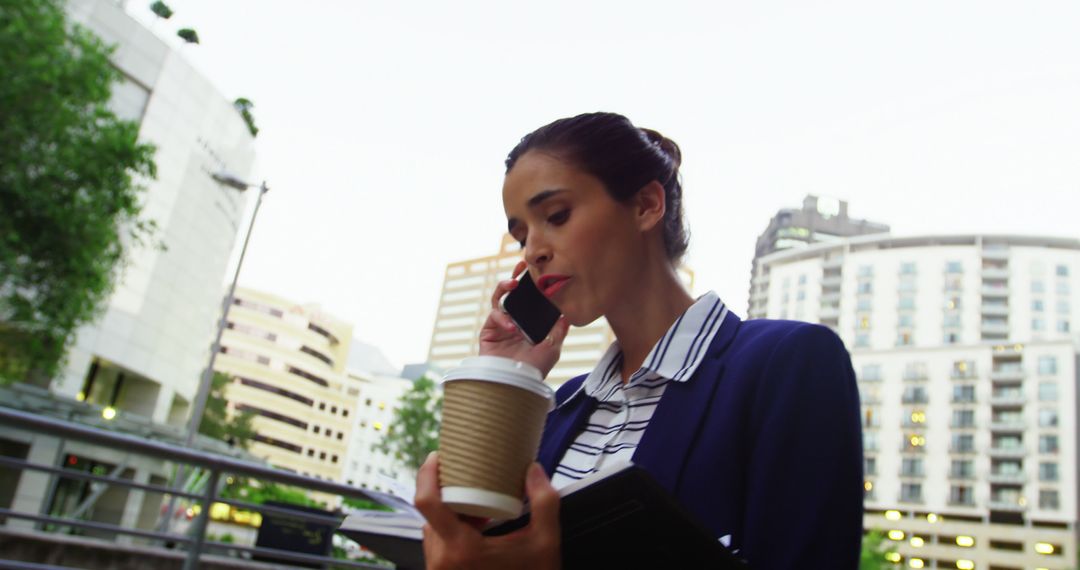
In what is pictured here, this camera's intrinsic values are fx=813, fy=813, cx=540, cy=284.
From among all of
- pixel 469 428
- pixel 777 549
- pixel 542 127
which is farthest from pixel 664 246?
pixel 469 428

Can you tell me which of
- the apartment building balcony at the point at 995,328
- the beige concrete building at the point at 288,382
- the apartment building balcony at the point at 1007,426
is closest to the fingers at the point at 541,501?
the apartment building balcony at the point at 1007,426

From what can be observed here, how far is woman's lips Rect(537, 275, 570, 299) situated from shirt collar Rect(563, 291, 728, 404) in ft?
0.67

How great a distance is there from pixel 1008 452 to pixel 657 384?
261 feet

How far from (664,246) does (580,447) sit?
44 centimetres

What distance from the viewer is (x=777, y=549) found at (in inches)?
45.0

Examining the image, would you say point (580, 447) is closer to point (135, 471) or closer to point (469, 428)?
point (469, 428)

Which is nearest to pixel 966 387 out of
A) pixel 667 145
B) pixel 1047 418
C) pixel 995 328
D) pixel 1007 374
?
pixel 1007 374

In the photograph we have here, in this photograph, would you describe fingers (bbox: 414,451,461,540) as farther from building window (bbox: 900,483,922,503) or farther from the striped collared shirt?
building window (bbox: 900,483,922,503)

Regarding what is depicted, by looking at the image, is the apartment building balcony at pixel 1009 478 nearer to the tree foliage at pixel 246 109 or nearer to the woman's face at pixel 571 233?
the tree foliage at pixel 246 109

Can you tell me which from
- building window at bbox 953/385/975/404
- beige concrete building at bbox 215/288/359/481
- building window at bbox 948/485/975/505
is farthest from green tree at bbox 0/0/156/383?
beige concrete building at bbox 215/288/359/481

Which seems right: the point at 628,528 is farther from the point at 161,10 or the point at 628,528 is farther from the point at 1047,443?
the point at 1047,443

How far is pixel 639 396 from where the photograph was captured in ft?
4.97

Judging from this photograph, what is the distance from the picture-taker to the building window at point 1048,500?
65.7 meters

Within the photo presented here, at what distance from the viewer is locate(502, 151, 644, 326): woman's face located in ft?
4.81
